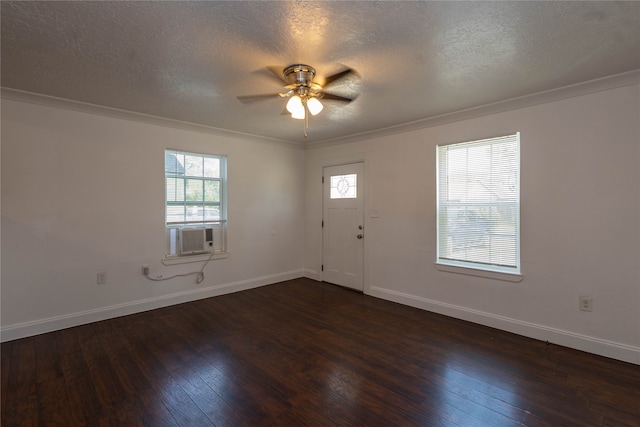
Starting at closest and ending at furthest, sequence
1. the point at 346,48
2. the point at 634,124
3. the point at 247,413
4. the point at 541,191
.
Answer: the point at 247,413 → the point at 346,48 → the point at 634,124 → the point at 541,191

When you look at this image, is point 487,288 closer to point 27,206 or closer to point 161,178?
point 161,178

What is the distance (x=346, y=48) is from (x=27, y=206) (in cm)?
351

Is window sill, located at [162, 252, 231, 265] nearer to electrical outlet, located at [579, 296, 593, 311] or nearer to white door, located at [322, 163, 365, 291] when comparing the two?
white door, located at [322, 163, 365, 291]

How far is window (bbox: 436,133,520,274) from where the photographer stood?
3.25 m

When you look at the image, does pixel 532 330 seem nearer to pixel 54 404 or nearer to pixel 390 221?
pixel 390 221

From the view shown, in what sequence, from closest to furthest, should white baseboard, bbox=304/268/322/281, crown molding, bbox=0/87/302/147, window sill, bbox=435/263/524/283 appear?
crown molding, bbox=0/87/302/147 → window sill, bbox=435/263/524/283 → white baseboard, bbox=304/268/322/281

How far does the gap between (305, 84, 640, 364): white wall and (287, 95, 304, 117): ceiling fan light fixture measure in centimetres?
206

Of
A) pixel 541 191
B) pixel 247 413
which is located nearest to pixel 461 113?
pixel 541 191

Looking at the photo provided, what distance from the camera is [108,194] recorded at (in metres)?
3.54

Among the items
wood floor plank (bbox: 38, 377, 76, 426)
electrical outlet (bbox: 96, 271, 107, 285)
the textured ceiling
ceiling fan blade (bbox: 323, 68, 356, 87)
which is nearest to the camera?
the textured ceiling

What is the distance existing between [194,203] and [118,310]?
64.0 inches

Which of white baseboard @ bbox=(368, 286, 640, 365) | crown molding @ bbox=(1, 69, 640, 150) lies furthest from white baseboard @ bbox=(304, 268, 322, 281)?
crown molding @ bbox=(1, 69, 640, 150)

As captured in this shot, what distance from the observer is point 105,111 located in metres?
3.45

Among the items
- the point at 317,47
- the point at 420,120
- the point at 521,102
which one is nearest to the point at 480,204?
the point at 521,102
